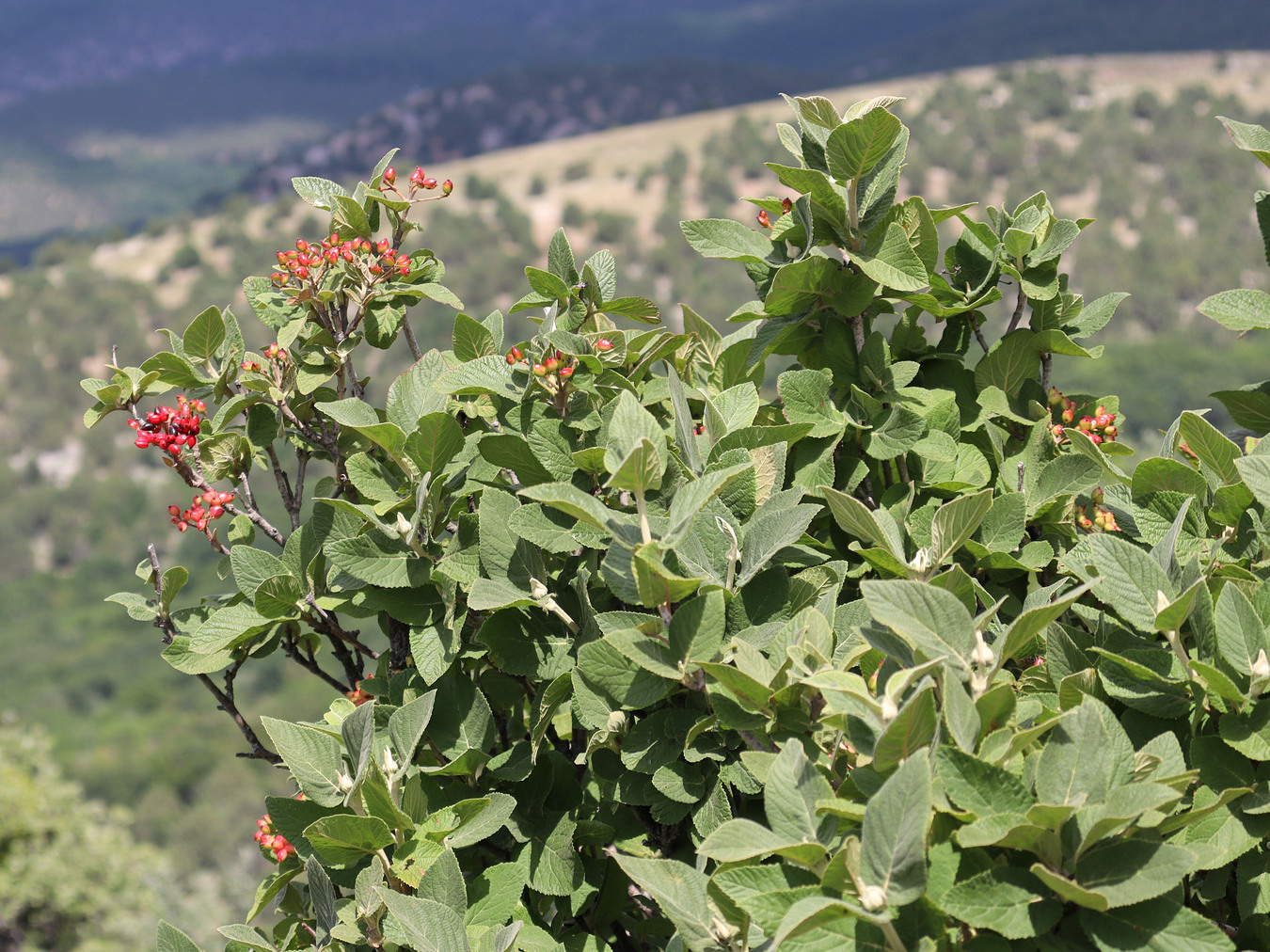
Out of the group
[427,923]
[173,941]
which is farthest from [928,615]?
[173,941]

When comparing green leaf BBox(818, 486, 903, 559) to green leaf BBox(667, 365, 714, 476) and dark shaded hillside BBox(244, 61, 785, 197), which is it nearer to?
green leaf BBox(667, 365, 714, 476)

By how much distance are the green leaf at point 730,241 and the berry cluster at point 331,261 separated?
0.82 metres

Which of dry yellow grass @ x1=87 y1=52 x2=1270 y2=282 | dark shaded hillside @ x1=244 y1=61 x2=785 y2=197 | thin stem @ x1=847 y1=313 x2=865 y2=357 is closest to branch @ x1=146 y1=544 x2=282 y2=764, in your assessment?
thin stem @ x1=847 y1=313 x2=865 y2=357

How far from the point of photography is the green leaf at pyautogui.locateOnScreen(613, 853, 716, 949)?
130 cm

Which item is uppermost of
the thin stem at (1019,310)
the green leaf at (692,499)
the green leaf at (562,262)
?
the green leaf at (562,262)

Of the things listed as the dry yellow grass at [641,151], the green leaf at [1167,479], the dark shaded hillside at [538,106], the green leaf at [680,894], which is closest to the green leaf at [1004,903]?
the green leaf at [680,894]

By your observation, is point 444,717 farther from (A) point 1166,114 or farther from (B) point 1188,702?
(A) point 1166,114

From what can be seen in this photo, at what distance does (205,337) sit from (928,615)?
201cm

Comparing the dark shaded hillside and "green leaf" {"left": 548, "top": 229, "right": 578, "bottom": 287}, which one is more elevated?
the dark shaded hillside

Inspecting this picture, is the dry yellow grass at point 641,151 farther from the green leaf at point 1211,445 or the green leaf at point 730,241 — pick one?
the green leaf at point 1211,445

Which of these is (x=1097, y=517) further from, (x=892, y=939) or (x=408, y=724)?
(x=408, y=724)

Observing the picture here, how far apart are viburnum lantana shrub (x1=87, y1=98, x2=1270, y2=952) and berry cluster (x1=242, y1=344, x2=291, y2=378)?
21 millimetres

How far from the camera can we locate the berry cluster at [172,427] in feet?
7.79

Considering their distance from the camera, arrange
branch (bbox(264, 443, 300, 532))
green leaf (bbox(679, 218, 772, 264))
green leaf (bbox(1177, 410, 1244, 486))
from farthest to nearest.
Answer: branch (bbox(264, 443, 300, 532)), green leaf (bbox(679, 218, 772, 264)), green leaf (bbox(1177, 410, 1244, 486))
